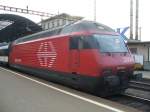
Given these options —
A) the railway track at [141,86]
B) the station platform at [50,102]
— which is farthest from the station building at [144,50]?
the station platform at [50,102]

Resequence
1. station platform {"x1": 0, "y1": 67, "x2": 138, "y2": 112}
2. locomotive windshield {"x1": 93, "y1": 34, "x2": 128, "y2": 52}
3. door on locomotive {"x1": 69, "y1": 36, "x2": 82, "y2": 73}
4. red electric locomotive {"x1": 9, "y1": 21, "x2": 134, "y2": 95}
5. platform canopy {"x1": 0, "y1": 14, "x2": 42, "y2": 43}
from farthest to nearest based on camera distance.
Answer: platform canopy {"x1": 0, "y1": 14, "x2": 42, "y2": 43} → door on locomotive {"x1": 69, "y1": 36, "x2": 82, "y2": 73} → locomotive windshield {"x1": 93, "y1": 34, "x2": 128, "y2": 52} → red electric locomotive {"x1": 9, "y1": 21, "x2": 134, "y2": 95} → station platform {"x1": 0, "y1": 67, "x2": 138, "y2": 112}

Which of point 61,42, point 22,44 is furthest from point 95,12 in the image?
point 61,42

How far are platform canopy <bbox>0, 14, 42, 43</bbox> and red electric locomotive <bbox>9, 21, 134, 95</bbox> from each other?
1262 inches

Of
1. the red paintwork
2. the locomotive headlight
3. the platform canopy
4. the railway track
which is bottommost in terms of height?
the railway track

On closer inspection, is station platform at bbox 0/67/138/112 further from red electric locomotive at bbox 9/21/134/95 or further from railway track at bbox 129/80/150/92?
railway track at bbox 129/80/150/92

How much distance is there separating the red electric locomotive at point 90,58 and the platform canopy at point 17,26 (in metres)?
32.1

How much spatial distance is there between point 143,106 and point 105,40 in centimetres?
324

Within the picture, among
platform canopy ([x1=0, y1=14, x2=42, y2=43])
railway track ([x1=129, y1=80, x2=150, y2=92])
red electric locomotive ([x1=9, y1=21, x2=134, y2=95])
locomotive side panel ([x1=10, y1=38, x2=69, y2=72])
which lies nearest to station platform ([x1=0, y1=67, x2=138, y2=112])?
red electric locomotive ([x1=9, y1=21, x2=134, y2=95])

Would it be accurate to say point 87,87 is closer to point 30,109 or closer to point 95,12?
point 30,109

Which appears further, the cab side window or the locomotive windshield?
the cab side window

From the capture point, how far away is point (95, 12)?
1585 inches

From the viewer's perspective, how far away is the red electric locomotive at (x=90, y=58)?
41.2ft

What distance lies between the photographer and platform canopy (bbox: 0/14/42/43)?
4856cm

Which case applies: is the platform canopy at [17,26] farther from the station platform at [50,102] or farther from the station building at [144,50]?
the station platform at [50,102]
